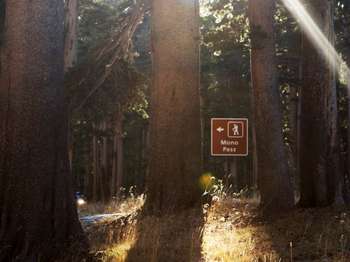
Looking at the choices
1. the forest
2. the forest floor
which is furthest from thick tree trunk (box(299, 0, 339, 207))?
the forest floor

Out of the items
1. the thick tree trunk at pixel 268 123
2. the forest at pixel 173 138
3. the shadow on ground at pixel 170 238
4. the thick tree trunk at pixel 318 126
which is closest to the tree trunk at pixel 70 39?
the forest at pixel 173 138

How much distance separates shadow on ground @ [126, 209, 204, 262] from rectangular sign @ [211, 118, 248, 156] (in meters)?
1.21

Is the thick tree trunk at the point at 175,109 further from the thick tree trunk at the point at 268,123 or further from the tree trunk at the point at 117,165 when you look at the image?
the tree trunk at the point at 117,165

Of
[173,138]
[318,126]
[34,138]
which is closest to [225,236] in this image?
[173,138]

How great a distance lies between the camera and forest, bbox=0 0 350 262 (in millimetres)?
7594

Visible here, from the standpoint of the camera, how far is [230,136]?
10945 mm

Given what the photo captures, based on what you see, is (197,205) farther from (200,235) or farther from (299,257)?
(299,257)

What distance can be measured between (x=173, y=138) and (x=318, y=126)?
281 centimetres

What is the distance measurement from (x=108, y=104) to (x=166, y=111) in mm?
3902

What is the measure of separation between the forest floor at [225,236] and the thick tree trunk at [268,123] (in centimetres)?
60

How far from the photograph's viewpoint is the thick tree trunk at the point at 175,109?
11188 mm

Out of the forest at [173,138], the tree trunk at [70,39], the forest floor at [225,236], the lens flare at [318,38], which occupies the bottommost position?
the forest floor at [225,236]

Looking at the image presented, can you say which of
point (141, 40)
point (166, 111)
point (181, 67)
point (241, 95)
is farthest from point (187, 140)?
point (141, 40)

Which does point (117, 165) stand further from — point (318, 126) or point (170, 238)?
point (170, 238)
